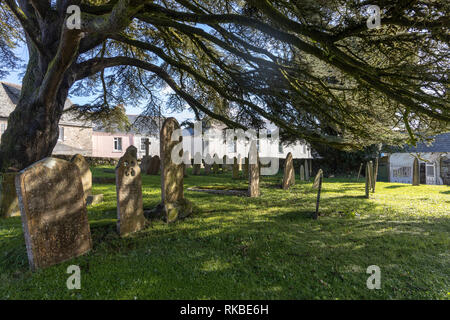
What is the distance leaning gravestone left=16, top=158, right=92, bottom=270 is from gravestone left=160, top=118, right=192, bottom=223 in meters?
2.00

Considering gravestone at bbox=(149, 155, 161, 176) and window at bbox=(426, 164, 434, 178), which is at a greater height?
gravestone at bbox=(149, 155, 161, 176)

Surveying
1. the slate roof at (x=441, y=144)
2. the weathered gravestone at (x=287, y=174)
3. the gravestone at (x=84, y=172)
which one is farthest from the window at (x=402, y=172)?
the gravestone at (x=84, y=172)

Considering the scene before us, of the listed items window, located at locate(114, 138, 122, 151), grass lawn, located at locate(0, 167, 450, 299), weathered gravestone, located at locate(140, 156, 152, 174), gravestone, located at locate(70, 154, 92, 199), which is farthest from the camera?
window, located at locate(114, 138, 122, 151)

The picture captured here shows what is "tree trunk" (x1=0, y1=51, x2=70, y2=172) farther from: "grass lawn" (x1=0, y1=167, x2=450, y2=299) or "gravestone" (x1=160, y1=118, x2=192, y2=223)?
"gravestone" (x1=160, y1=118, x2=192, y2=223)

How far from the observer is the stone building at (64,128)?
23469 mm

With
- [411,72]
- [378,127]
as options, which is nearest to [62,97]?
[411,72]

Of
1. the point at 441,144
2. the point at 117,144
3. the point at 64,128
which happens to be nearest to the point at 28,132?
the point at 64,128

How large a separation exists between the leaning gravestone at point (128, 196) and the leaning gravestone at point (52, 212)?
0.67 metres

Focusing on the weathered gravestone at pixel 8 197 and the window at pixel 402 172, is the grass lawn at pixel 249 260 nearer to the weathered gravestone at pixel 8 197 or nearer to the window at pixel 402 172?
the weathered gravestone at pixel 8 197

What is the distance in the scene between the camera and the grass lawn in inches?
118

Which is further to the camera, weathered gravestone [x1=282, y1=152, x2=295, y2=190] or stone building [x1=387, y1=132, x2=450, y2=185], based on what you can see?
stone building [x1=387, y1=132, x2=450, y2=185]

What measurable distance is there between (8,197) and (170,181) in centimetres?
411

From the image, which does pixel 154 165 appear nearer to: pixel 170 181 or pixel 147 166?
pixel 147 166

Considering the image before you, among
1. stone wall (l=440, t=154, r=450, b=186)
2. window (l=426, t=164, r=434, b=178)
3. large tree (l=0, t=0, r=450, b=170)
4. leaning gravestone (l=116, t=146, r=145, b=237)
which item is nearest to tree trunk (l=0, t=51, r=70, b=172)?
large tree (l=0, t=0, r=450, b=170)
